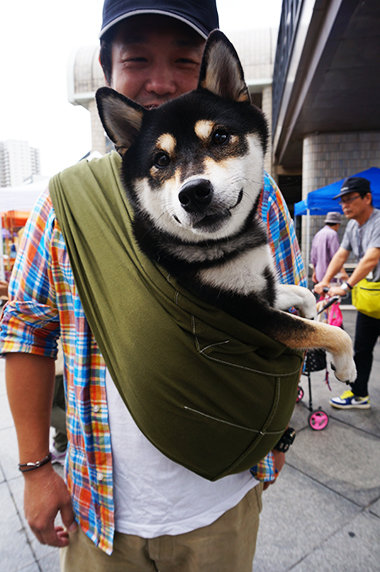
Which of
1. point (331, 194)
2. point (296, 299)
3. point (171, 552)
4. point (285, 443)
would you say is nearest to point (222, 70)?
point (296, 299)

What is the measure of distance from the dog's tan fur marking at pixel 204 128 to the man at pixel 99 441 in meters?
0.30

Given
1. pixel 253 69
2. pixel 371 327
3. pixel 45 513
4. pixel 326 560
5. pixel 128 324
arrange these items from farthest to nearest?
pixel 253 69 < pixel 371 327 < pixel 326 560 < pixel 45 513 < pixel 128 324

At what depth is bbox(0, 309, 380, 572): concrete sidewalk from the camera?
7.16 feet

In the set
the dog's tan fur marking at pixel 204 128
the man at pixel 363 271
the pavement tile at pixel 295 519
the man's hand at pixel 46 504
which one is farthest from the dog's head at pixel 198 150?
the man at pixel 363 271

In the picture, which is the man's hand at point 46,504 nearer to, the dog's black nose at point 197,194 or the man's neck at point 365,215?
the dog's black nose at point 197,194

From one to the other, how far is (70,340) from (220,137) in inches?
32.6

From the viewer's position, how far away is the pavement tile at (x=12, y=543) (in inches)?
88.4

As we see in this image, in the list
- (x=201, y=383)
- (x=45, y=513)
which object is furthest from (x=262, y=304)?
(x=45, y=513)

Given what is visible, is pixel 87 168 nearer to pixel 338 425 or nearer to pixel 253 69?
pixel 338 425

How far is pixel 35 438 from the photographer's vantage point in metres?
→ 1.10

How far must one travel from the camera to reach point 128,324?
3.05 feet

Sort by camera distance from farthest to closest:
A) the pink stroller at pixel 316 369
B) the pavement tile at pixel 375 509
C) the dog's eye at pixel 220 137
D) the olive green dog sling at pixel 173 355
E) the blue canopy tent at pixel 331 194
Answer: the blue canopy tent at pixel 331 194, the pink stroller at pixel 316 369, the pavement tile at pixel 375 509, the dog's eye at pixel 220 137, the olive green dog sling at pixel 173 355

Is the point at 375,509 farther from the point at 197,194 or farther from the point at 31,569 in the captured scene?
the point at 197,194

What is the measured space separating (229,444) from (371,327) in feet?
11.7
